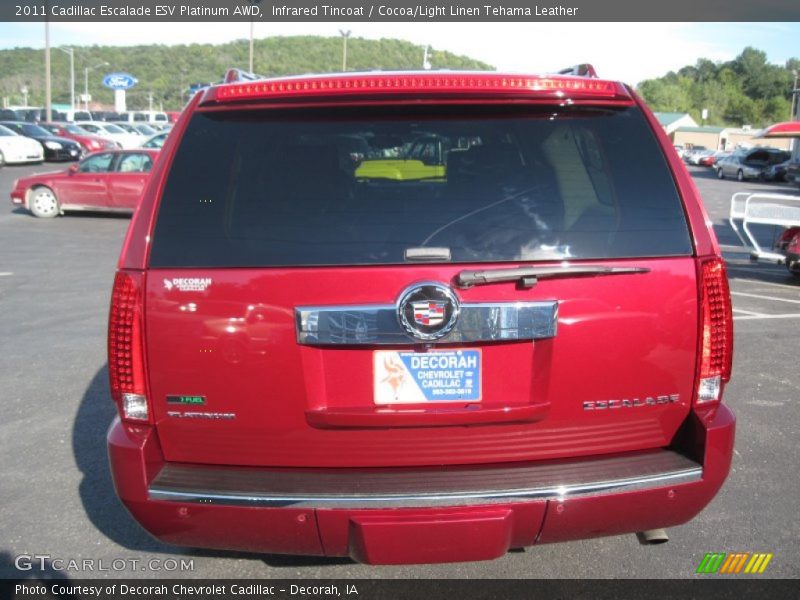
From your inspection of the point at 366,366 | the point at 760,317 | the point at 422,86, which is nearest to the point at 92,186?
the point at 760,317

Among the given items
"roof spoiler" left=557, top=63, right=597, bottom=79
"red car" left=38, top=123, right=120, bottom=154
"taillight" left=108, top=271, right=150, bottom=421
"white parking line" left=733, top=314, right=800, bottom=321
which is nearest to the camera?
"taillight" left=108, top=271, right=150, bottom=421

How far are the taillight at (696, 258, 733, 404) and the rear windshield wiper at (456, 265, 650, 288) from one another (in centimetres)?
29

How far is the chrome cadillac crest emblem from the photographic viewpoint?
8.50ft

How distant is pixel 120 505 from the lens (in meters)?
4.00

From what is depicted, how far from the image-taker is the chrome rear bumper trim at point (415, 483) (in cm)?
261

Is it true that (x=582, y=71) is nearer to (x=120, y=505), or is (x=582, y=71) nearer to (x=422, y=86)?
(x=422, y=86)

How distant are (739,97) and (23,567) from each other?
142 m

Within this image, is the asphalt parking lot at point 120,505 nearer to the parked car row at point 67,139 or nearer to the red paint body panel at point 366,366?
the red paint body panel at point 366,366

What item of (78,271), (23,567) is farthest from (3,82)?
(23,567)

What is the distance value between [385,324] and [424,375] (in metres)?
0.23

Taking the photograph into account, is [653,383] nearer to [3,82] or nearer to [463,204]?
[463,204]

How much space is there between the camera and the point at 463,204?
274cm

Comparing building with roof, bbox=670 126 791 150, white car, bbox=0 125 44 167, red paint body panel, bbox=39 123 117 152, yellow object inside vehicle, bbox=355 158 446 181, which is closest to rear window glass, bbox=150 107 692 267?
yellow object inside vehicle, bbox=355 158 446 181
